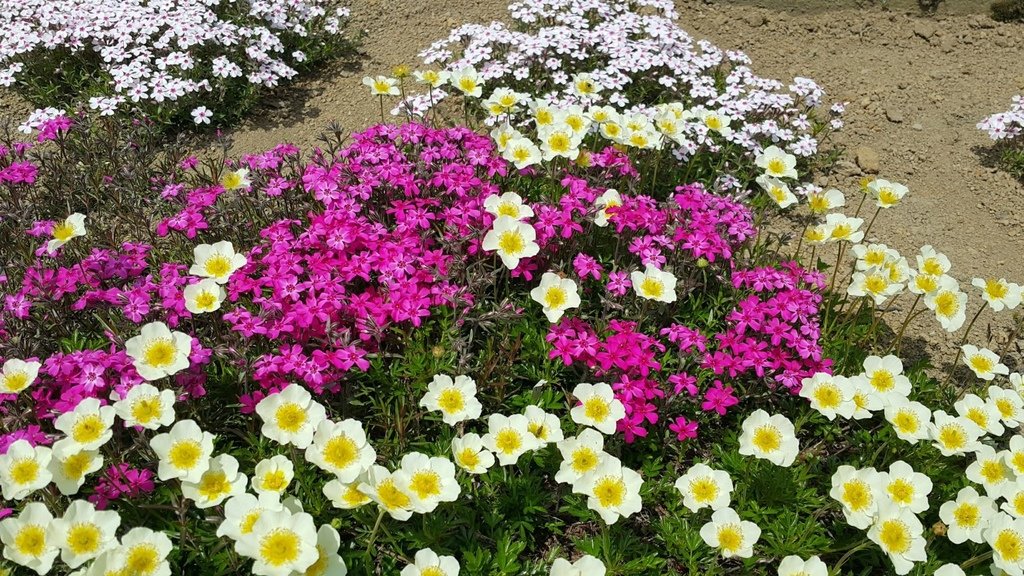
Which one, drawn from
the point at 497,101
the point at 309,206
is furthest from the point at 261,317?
the point at 497,101

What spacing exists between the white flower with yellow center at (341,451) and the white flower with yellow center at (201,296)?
853mm

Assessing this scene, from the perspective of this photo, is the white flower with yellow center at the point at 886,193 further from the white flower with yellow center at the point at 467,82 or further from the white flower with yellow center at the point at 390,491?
the white flower with yellow center at the point at 390,491

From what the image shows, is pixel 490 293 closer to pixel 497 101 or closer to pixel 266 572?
pixel 497 101

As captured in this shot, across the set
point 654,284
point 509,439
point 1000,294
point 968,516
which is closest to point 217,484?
point 509,439

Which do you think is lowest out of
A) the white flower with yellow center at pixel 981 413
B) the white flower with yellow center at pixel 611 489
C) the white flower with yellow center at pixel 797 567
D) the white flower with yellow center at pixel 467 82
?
the white flower with yellow center at pixel 981 413

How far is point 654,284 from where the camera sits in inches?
133

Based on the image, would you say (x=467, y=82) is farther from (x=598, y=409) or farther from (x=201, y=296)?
(x=598, y=409)

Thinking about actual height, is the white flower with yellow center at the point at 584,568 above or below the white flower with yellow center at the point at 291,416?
below

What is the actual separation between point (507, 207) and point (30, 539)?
7.49ft

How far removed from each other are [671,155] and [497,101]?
132 cm

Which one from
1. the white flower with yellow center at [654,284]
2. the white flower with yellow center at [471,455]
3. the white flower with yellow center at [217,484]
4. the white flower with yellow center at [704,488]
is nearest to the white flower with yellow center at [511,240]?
the white flower with yellow center at [654,284]

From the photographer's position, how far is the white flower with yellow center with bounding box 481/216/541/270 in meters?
3.38

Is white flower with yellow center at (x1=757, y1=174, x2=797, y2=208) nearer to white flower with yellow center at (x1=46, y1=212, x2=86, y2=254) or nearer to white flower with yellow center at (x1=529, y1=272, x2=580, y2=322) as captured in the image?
white flower with yellow center at (x1=529, y1=272, x2=580, y2=322)

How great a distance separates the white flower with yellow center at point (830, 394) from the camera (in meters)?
3.02
